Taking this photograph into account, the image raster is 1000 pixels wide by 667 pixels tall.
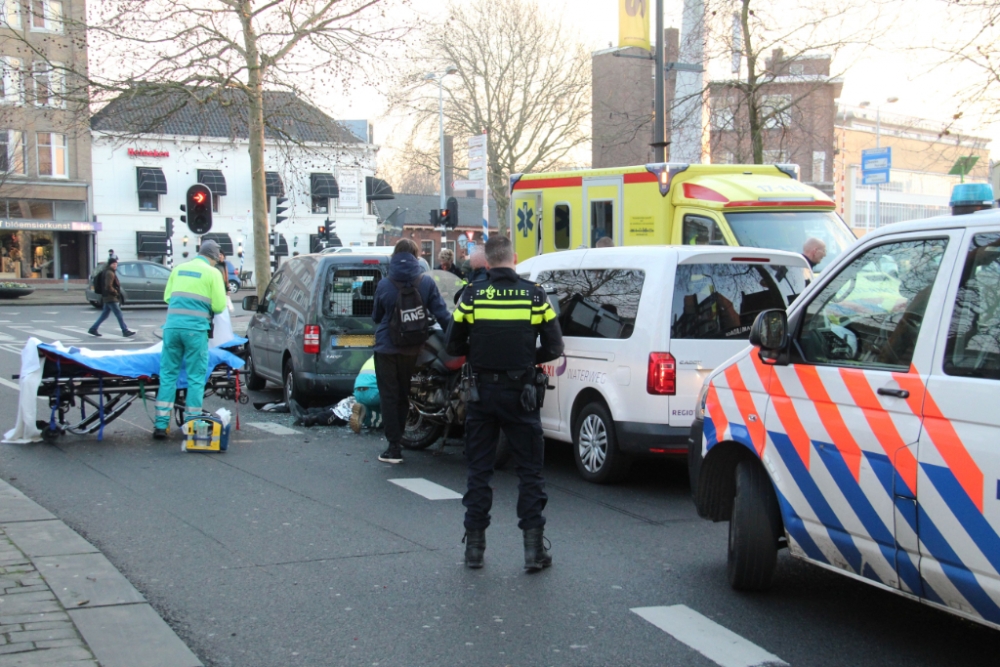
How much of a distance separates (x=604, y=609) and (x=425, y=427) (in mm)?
4765

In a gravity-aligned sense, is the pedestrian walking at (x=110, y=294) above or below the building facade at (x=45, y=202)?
below

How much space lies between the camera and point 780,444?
4898mm

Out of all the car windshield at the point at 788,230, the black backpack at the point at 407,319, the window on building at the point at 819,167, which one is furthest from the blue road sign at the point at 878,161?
the window on building at the point at 819,167

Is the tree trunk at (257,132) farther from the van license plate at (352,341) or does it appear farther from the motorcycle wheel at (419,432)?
the motorcycle wheel at (419,432)

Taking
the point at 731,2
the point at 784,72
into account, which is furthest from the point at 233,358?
the point at 784,72

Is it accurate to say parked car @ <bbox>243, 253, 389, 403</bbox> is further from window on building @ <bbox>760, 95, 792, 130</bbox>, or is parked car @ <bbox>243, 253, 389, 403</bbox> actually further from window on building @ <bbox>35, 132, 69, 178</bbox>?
window on building @ <bbox>35, 132, 69, 178</bbox>

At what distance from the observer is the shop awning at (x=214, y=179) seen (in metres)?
55.0

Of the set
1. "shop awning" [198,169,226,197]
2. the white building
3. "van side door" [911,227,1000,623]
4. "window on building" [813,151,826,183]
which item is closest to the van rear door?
"van side door" [911,227,1000,623]

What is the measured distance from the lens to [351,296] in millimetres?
11547

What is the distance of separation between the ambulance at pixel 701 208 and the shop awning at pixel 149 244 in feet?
138

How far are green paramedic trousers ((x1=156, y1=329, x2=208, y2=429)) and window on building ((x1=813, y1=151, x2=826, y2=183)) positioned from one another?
56197mm

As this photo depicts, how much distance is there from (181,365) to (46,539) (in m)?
3.98

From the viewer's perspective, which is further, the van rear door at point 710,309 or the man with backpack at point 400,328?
the man with backpack at point 400,328

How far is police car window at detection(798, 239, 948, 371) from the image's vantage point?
13.9ft
